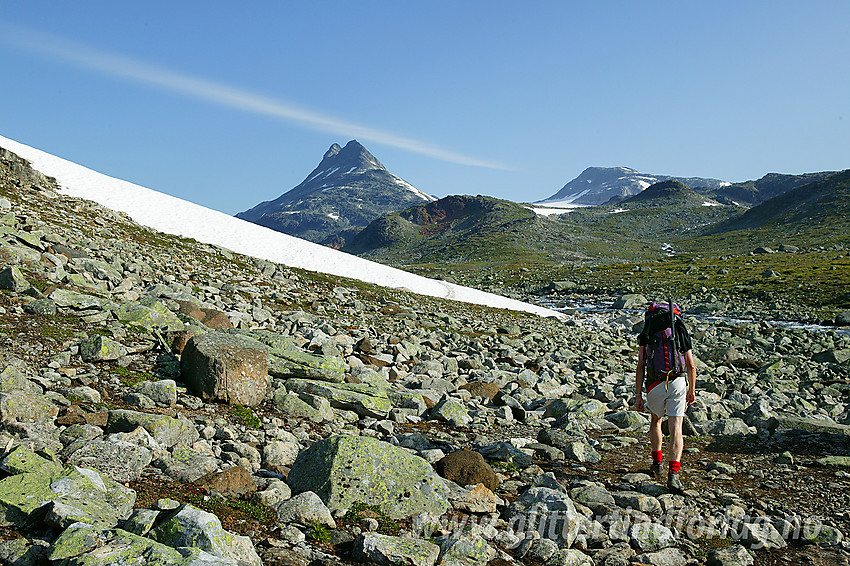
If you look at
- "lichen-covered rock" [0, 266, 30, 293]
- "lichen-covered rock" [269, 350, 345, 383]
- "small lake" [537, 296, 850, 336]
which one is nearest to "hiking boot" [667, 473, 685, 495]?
"lichen-covered rock" [269, 350, 345, 383]

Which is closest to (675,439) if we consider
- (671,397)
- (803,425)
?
(671,397)

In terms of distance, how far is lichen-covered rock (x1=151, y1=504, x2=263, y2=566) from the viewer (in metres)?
4.49

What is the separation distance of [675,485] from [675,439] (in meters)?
0.74

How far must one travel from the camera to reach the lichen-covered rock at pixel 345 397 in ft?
35.6

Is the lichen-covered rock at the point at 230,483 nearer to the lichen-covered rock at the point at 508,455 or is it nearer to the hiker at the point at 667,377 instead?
the lichen-covered rock at the point at 508,455

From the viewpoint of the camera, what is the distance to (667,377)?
8641mm

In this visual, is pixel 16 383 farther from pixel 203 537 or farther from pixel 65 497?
pixel 203 537

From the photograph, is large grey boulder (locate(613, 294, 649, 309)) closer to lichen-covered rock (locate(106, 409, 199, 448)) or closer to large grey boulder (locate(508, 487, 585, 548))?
large grey boulder (locate(508, 487, 585, 548))

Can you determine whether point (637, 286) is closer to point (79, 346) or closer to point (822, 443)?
point (822, 443)

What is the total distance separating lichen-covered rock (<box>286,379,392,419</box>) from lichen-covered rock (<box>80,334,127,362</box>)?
10.8 feet

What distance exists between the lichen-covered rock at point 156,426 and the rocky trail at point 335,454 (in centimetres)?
3

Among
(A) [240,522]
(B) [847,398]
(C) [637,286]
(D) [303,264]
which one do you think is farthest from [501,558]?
(C) [637,286]

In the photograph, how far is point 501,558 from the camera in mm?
5750

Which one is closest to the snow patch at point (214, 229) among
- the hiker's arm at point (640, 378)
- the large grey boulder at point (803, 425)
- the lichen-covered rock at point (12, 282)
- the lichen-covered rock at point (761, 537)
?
the lichen-covered rock at point (12, 282)
